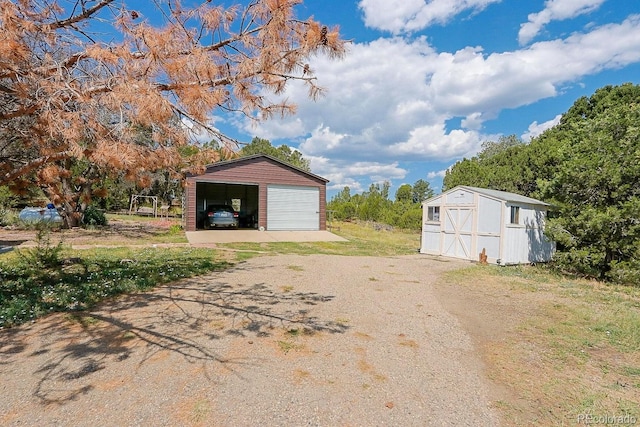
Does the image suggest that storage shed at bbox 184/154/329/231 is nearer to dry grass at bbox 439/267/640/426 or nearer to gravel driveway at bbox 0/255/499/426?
gravel driveway at bbox 0/255/499/426

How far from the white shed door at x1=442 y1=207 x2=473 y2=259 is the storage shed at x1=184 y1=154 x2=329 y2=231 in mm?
8334

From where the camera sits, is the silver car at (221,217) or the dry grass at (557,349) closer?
the dry grass at (557,349)

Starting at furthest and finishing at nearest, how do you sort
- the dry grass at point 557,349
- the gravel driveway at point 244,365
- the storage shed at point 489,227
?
the storage shed at point 489,227 < the dry grass at point 557,349 < the gravel driveway at point 244,365

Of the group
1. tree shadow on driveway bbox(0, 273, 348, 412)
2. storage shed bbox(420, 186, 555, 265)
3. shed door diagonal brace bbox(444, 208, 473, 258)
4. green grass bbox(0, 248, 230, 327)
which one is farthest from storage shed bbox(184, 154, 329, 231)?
tree shadow on driveway bbox(0, 273, 348, 412)

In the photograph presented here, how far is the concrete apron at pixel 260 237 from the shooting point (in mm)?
14500

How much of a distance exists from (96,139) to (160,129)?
60 cm

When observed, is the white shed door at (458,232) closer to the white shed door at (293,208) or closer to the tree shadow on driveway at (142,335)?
the tree shadow on driveway at (142,335)

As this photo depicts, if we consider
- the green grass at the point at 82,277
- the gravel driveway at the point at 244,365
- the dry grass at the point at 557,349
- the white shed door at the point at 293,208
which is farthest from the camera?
the white shed door at the point at 293,208

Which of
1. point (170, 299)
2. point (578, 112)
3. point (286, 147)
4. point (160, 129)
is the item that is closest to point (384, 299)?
point (170, 299)

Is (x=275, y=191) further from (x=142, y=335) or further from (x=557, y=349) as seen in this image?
(x=557, y=349)

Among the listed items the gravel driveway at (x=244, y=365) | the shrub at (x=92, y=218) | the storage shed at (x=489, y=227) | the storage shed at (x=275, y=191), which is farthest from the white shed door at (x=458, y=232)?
the shrub at (x=92, y=218)

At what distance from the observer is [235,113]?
12.0 feet

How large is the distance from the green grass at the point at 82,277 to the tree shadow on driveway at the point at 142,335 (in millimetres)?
380

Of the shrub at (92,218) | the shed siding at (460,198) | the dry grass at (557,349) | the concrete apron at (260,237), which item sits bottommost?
the concrete apron at (260,237)
